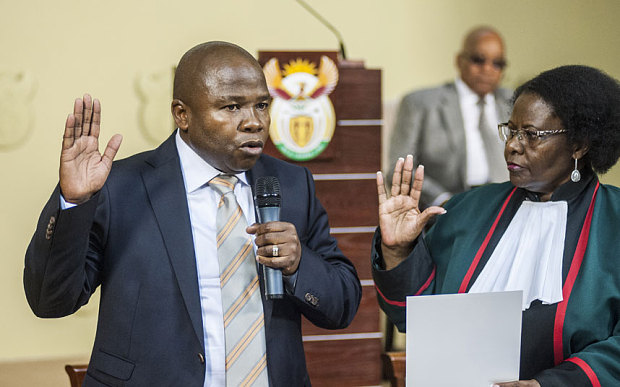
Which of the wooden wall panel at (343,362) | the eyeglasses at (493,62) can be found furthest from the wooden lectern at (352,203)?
the eyeglasses at (493,62)

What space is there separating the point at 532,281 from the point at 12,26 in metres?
4.87

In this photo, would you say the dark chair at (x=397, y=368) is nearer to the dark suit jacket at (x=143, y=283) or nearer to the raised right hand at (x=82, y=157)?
the dark suit jacket at (x=143, y=283)

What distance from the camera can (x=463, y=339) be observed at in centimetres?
202

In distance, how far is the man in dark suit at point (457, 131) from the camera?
5.34m

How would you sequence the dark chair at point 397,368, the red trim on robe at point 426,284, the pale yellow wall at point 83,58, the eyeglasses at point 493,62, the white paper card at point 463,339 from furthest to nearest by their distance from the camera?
the pale yellow wall at point 83,58, the eyeglasses at point 493,62, the dark chair at point 397,368, the red trim on robe at point 426,284, the white paper card at point 463,339

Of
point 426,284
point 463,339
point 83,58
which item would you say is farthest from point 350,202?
point 83,58

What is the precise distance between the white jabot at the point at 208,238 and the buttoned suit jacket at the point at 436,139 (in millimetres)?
3223

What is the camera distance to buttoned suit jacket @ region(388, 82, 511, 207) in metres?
5.34

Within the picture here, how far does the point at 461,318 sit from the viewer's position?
2006 millimetres

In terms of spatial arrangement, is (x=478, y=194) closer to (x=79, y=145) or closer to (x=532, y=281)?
(x=532, y=281)

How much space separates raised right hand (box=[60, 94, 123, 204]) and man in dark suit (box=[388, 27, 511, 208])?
11.6ft

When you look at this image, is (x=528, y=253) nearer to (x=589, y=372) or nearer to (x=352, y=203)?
(x=589, y=372)

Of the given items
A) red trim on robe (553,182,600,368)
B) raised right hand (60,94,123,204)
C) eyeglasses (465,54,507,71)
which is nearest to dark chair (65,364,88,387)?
raised right hand (60,94,123,204)

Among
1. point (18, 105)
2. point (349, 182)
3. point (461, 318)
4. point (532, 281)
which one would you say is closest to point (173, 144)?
point (461, 318)
